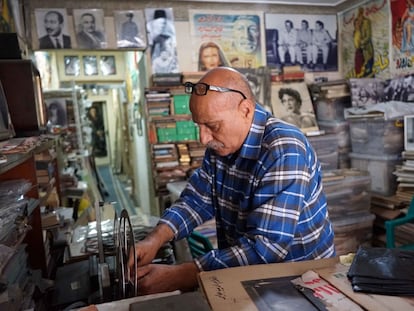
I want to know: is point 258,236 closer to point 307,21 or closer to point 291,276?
point 291,276

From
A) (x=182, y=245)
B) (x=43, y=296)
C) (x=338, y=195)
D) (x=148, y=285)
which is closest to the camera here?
(x=148, y=285)

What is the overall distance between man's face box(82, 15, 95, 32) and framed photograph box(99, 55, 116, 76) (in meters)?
2.76

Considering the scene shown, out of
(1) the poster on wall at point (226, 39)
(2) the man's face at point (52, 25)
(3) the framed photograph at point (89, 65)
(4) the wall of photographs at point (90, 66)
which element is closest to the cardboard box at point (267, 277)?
(1) the poster on wall at point (226, 39)

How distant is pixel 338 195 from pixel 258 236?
2409 mm

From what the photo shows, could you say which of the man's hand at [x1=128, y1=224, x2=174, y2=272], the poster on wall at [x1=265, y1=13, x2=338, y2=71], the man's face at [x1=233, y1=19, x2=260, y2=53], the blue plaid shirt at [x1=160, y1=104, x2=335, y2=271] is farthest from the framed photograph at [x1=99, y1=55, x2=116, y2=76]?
the man's hand at [x1=128, y1=224, x2=174, y2=272]

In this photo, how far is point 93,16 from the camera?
133 inches

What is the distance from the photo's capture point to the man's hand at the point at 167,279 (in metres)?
0.99

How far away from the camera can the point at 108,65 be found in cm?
610

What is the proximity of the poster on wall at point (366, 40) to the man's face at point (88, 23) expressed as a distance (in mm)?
2890

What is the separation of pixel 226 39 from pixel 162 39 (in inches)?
28.7

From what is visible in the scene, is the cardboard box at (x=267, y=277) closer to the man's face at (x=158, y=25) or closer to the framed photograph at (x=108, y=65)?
the man's face at (x=158, y=25)

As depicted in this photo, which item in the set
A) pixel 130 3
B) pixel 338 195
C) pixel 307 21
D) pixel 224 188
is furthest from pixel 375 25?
pixel 224 188

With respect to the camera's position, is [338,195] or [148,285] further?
[338,195]

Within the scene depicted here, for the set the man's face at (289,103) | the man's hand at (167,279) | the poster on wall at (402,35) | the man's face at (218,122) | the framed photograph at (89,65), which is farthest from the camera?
the framed photograph at (89,65)
